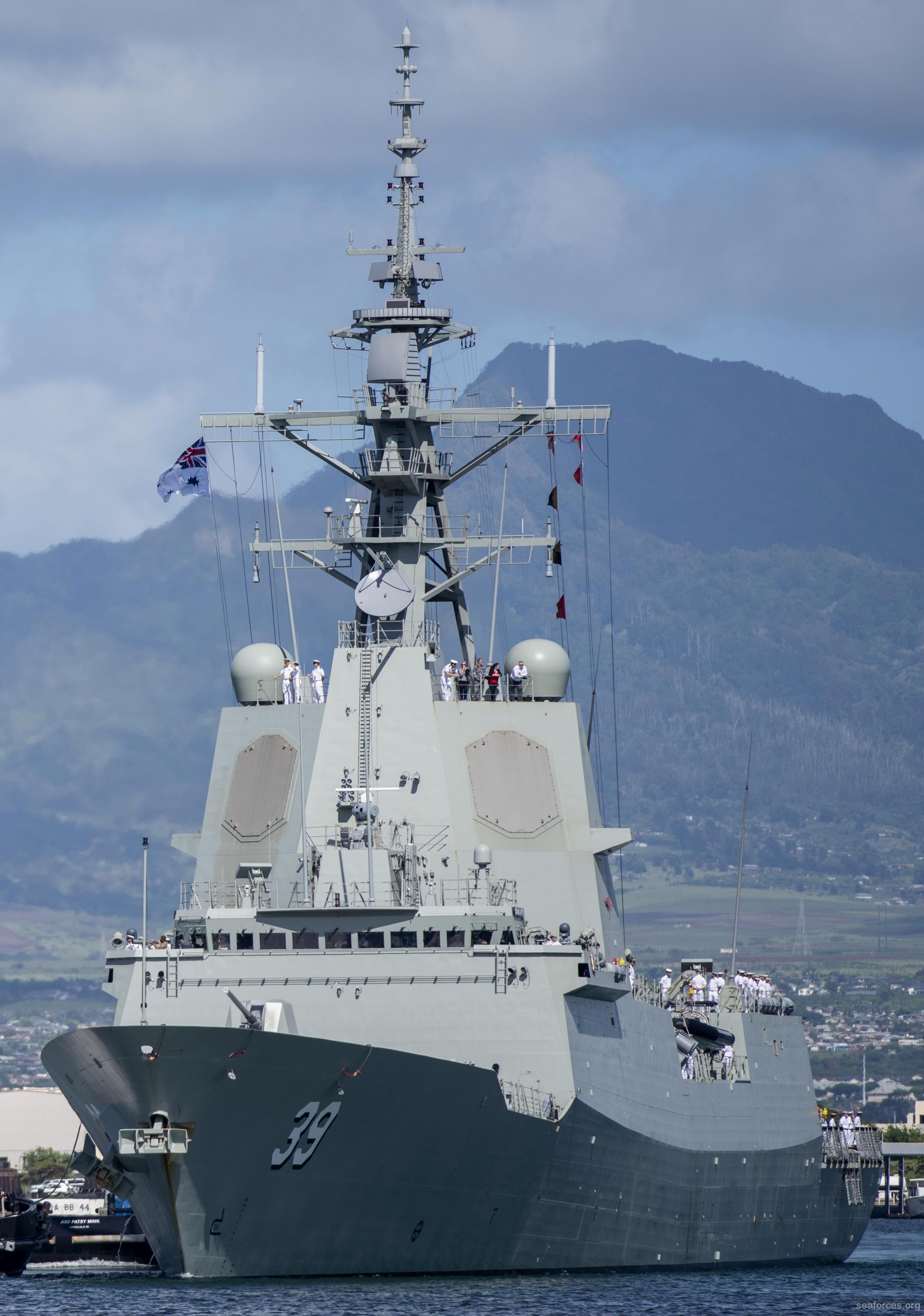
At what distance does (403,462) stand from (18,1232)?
53.5 feet

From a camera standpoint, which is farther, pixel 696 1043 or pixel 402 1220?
pixel 696 1043

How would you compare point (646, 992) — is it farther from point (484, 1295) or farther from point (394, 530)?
point (394, 530)

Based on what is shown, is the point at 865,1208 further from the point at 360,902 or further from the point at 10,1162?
the point at 10,1162

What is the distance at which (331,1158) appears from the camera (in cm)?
2838

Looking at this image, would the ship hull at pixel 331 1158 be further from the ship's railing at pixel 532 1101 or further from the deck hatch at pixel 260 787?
the deck hatch at pixel 260 787

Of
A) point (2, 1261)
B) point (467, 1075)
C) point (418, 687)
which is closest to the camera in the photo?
point (467, 1075)

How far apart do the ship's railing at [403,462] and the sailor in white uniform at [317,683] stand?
328 cm

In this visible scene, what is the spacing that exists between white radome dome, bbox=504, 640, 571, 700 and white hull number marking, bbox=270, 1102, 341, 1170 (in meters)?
9.82

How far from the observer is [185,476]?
37594 mm

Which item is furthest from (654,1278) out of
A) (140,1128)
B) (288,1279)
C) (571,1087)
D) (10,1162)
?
(10,1162)

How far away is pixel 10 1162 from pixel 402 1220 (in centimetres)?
7927

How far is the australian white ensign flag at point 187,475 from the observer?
3747cm

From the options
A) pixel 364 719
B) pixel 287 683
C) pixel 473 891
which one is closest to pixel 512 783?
pixel 364 719

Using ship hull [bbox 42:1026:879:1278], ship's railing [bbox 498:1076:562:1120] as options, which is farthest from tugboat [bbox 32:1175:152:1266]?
ship's railing [bbox 498:1076:562:1120]
